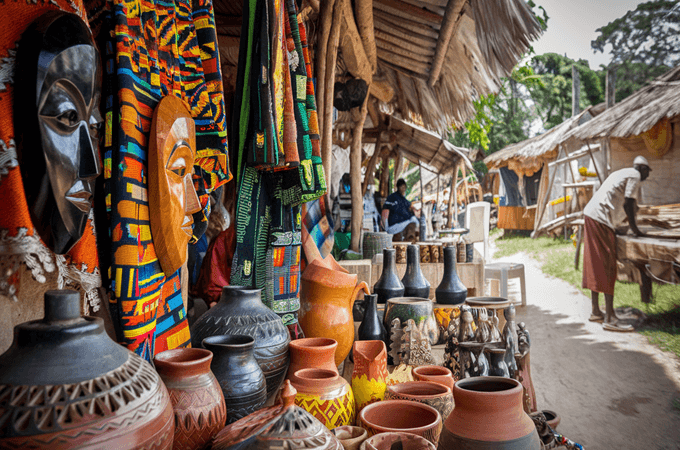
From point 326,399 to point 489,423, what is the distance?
0.42m

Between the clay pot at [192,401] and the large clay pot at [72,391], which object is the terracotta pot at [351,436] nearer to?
the clay pot at [192,401]

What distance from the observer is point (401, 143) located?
356 inches

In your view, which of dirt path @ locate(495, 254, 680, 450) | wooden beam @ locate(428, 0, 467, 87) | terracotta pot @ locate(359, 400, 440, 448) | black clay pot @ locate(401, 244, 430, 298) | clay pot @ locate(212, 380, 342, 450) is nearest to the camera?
clay pot @ locate(212, 380, 342, 450)

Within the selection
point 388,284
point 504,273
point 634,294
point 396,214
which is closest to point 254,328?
point 388,284

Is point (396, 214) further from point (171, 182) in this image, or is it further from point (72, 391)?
point (72, 391)

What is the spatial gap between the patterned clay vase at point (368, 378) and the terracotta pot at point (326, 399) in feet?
0.52

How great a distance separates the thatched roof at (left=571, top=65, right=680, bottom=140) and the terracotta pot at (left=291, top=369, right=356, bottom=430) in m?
8.95

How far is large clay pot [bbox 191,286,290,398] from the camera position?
4.30 ft

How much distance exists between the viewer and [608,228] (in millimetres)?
6996

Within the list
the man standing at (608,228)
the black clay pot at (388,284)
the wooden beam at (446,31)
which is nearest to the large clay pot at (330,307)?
the black clay pot at (388,284)

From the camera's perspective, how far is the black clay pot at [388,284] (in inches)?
99.1

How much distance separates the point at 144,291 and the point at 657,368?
6057 millimetres

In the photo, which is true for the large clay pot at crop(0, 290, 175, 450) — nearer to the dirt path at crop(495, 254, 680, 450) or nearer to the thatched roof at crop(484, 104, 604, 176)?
the dirt path at crop(495, 254, 680, 450)

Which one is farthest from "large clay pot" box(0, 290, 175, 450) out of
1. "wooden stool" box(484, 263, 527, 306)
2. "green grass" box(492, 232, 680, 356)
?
"green grass" box(492, 232, 680, 356)
